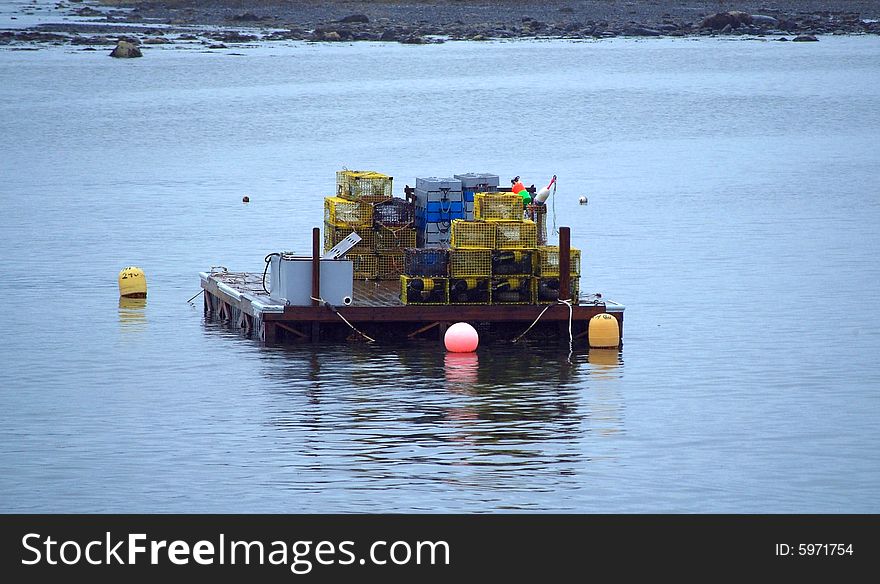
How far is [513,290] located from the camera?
34.5 m

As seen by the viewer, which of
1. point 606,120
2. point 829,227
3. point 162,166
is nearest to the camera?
point 829,227

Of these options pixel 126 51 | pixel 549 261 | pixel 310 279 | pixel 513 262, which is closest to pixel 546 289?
pixel 549 261

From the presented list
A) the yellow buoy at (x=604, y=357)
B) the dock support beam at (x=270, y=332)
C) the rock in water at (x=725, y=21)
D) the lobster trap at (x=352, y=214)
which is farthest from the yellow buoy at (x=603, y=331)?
the rock in water at (x=725, y=21)

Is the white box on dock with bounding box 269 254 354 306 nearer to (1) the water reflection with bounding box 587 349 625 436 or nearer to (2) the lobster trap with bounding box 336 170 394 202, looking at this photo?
(2) the lobster trap with bounding box 336 170 394 202

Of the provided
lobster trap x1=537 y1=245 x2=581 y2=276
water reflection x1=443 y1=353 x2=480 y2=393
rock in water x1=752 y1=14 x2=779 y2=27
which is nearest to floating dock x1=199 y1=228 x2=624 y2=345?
lobster trap x1=537 y1=245 x2=581 y2=276

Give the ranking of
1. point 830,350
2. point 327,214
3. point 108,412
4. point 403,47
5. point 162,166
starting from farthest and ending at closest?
point 403,47 < point 162,166 < point 327,214 < point 830,350 < point 108,412

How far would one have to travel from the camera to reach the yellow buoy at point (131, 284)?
4250 cm

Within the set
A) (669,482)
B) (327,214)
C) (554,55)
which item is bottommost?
(669,482)

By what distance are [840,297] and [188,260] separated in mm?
18395

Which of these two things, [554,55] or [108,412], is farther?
[554,55]

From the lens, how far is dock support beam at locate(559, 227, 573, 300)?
33763mm

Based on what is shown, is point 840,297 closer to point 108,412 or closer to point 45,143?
point 108,412

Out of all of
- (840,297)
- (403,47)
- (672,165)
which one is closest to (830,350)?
(840,297)

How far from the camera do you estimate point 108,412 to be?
2988 cm
